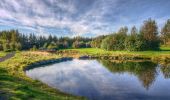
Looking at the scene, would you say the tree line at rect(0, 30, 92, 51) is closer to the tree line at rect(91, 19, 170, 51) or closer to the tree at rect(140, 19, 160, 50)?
the tree line at rect(91, 19, 170, 51)

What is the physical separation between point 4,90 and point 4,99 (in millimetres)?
4021

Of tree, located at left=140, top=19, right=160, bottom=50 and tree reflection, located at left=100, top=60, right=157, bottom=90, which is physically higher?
tree, located at left=140, top=19, right=160, bottom=50

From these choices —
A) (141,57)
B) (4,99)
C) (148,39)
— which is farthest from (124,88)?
(148,39)

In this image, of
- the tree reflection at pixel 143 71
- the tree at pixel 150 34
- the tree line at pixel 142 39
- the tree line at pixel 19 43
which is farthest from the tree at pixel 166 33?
the tree reflection at pixel 143 71

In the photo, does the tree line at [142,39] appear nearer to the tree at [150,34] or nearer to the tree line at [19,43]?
the tree at [150,34]

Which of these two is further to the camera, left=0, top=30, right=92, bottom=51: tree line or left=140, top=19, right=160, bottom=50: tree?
left=0, top=30, right=92, bottom=51: tree line

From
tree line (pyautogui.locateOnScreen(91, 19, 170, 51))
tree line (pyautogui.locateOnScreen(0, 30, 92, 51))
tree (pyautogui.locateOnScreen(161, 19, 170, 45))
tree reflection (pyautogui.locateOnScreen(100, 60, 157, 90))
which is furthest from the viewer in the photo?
tree (pyautogui.locateOnScreen(161, 19, 170, 45))

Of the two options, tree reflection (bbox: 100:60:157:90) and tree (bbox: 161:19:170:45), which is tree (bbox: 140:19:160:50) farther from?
tree reflection (bbox: 100:60:157:90)

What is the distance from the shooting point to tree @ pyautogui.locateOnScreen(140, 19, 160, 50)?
122 metres

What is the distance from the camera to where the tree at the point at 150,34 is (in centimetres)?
12219

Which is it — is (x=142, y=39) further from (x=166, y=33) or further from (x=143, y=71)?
(x=143, y=71)

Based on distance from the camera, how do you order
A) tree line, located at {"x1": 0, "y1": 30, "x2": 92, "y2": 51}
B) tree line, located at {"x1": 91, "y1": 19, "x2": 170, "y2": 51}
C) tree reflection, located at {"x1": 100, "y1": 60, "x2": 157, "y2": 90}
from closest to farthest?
tree reflection, located at {"x1": 100, "y1": 60, "x2": 157, "y2": 90}, tree line, located at {"x1": 91, "y1": 19, "x2": 170, "y2": 51}, tree line, located at {"x1": 0, "y1": 30, "x2": 92, "y2": 51}

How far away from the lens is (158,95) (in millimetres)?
35281

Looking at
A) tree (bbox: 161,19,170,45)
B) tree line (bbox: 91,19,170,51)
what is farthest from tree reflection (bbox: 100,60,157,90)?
tree (bbox: 161,19,170,45)
